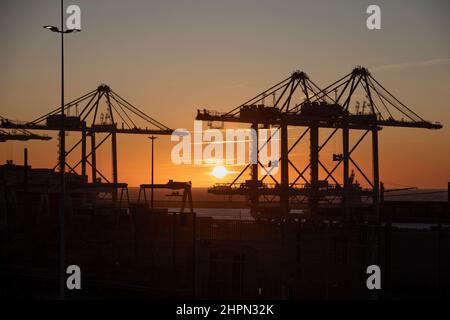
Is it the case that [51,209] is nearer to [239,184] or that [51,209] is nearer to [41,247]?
[41,247]

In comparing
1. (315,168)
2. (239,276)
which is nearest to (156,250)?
(239,276)

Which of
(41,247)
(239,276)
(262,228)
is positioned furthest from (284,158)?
(239,276)

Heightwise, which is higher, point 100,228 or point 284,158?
point 284,158

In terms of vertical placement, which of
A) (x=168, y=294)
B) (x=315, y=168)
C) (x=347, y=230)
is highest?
(x=315, y=168)

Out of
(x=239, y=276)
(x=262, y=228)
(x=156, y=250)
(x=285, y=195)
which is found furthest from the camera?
(x=285, y=195)

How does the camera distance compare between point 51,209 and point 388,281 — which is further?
point 51,209

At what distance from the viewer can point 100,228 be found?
55.5 meters

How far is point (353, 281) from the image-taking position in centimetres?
4116

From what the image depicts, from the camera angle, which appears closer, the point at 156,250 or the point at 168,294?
the point at 168,294

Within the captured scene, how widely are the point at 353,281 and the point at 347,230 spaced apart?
117 inches

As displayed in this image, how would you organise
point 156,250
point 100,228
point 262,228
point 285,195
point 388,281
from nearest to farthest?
point 388,281 → point 156,250 → point 100,228 → point 262,228 → point 285,195

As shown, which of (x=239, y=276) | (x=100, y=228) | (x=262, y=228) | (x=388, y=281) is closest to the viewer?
(x=388, y=281)

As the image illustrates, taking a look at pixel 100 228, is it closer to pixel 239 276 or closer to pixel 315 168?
pixel 239 276

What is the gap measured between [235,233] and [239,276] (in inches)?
443
